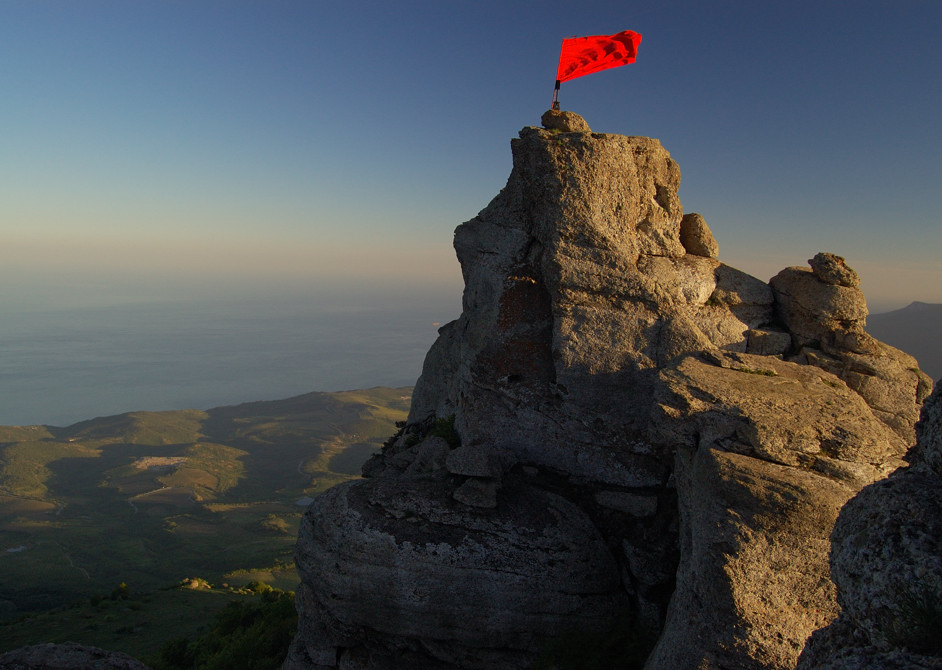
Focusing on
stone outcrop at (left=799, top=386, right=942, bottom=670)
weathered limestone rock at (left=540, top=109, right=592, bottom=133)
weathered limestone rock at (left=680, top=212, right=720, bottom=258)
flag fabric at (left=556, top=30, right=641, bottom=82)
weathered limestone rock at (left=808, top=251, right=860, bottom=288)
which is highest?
flag fabric at (left=556, top=30, right=641, bottom=82)

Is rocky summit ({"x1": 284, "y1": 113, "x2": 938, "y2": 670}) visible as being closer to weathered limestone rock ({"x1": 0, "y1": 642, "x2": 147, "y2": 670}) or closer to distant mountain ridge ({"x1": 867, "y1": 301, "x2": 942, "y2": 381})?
weathered limestone rock ({"x1": 0, "y1": 642, "x2": 147, "y2": 670})

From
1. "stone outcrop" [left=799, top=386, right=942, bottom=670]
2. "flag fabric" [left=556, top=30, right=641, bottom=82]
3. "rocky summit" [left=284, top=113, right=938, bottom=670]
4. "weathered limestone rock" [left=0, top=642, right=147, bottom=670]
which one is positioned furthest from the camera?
"flag fabric" [left=556, top=30, right=641, bottom=82]

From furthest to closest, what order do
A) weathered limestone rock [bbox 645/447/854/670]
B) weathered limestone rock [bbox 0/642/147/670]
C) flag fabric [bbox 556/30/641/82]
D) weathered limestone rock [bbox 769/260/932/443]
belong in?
flag fabric [bbox 556/30/641/82]
weathered limestone rock [bbox 769/260/932/443]
weathered limestone rock [bbox 0/642/147/670]
weathered limestone rock [bbox 645/447/854/670]

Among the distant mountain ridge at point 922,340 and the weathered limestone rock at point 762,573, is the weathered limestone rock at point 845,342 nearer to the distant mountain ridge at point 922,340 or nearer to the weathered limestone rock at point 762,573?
the weathered limestone rock at point 762,573

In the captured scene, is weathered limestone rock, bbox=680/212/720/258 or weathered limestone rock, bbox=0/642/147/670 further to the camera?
weathered limestone rock, bbox=680/212/720/258

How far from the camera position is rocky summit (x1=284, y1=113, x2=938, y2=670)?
1284 centimetres

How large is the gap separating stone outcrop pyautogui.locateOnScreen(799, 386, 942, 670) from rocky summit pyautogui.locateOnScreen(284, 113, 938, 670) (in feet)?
21.3

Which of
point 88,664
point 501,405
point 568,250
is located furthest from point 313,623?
point 568,250

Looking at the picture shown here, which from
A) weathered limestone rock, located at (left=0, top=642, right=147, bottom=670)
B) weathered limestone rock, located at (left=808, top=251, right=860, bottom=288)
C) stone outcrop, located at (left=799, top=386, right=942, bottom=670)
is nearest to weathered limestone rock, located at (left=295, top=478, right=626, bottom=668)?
weathered limestone rock, located at (left=0, top=642, right=147, bottom=670)

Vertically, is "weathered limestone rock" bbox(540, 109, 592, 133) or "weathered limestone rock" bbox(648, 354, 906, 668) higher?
"weathered limestone rock" bbox(540, 109, 592, 133)

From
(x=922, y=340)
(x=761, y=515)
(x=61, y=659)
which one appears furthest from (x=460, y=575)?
(x=922, y=340)

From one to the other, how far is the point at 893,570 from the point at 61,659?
21542 mm

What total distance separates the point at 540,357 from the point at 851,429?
10305 mm

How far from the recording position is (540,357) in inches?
832
